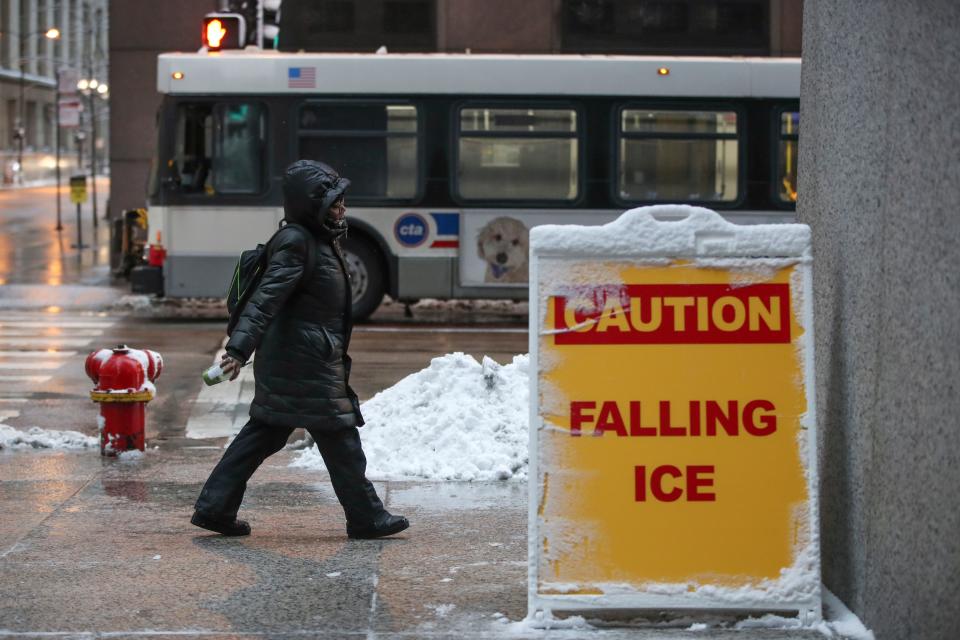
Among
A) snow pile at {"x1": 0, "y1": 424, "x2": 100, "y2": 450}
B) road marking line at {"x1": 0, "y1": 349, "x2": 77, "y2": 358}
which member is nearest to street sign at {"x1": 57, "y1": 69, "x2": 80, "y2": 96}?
road marking line at {"x1": 0, "y1": 349, "x2": 77, "y2": 358}

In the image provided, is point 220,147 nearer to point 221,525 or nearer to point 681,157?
point 681,157

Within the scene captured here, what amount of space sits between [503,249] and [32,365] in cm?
591

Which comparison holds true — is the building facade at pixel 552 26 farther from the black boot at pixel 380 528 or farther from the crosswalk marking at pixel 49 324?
the black boot at pixel 380 528

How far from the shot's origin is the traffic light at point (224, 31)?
57.9 feet

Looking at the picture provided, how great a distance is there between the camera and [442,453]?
850 centimetres

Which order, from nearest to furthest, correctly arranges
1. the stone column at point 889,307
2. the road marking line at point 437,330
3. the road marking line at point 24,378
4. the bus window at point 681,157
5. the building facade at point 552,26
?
the stone column at point 889,307
the road marking line at point 24,378
the road marking line at point 437,330
the bus window at point 681,157
the building facade at point 552,26

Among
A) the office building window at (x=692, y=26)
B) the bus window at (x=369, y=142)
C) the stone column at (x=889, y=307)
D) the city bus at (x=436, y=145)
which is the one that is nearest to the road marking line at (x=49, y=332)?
the city bus at (x=436, y=145)

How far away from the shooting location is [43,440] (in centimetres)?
931

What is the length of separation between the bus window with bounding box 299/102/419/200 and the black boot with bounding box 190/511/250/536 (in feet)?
36.4

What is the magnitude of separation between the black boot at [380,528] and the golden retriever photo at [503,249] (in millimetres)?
10853

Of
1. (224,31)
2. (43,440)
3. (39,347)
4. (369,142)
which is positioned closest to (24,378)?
(39,347)

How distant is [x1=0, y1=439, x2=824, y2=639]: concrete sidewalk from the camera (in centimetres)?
525

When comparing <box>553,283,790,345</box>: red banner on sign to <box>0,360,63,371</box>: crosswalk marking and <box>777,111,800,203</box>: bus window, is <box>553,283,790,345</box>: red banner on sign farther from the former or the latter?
<box>777,111,800,203</box>: bus window

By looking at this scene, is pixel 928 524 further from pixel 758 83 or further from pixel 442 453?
pixel 758 83
